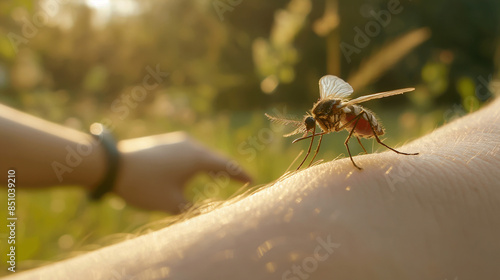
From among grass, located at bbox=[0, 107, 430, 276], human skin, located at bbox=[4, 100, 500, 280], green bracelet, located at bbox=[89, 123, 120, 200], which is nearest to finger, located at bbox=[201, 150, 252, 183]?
grass, located at bbox=[0, 107, 430, 276]

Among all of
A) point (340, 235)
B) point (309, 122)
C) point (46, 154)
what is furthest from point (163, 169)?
point (340, 235)

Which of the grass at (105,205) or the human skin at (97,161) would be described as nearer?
the human skin at (97,161)

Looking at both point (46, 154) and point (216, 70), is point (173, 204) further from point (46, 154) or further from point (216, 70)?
point (216, 70)

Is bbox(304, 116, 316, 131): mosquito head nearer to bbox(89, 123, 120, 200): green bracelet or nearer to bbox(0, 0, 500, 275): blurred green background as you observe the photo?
bbox(0, 0, 500, 275): blurred green background

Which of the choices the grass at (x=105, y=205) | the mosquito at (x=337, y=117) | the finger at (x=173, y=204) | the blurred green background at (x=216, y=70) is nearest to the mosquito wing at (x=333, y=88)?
the mosquito at (x=337, y=117)

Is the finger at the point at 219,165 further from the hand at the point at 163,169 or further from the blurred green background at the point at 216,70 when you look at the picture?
the blurred green background at the point at 216,70

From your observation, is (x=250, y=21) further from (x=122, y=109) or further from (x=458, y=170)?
(x=458, y=170)
